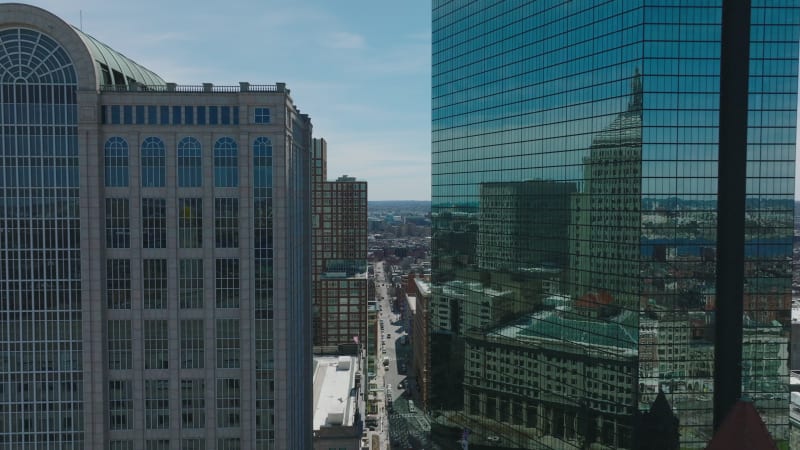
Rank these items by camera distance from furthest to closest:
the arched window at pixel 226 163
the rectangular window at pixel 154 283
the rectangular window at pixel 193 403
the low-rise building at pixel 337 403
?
the low-rise building at pixel 337 403 → the rectangular window at pixel 193 403 → the rectangular window at pixel 154 283 → the arched window at pixel 226 163

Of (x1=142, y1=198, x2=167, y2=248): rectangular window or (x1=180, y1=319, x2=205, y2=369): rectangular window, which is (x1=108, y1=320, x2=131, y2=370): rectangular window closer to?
(x1=180, y1=319, x2=205, y2=369): rectangular window

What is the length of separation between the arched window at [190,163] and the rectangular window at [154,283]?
9.46m

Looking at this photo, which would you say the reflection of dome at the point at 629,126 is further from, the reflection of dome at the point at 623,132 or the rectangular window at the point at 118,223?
the rectangular window at the point at 118,223

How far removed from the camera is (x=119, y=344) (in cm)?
7012

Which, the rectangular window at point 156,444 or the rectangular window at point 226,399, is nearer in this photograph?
the rectangular window at point 156,444

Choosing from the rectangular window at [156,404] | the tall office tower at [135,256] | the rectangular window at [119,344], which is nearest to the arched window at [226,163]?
the tall office tower at [135,256]

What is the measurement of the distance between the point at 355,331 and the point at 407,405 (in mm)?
24607

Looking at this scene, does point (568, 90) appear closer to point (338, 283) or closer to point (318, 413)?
point (318, 413)

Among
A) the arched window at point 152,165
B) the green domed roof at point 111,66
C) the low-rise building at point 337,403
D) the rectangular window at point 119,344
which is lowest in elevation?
the low-rise building at point 337,403

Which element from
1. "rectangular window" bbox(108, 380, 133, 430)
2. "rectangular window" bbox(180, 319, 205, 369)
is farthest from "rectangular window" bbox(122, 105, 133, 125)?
"rectangular window" bbox(108, 380, 133, 430)

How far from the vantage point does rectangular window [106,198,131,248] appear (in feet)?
226

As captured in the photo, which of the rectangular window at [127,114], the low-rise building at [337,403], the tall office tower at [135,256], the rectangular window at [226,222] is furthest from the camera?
the low-rise building at [337,403]

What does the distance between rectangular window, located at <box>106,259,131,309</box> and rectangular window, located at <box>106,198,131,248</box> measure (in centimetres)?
206

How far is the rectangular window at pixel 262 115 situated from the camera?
6900 centimetres
